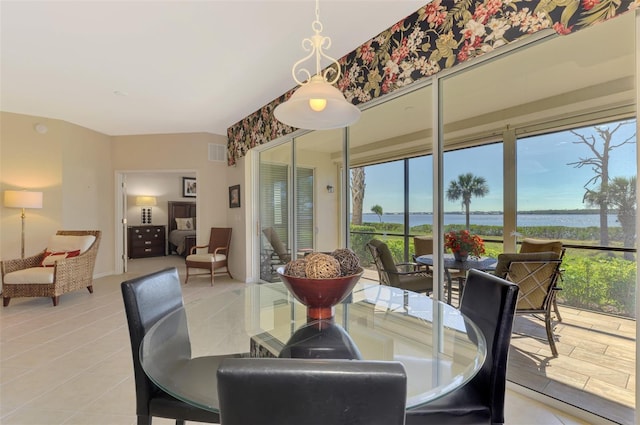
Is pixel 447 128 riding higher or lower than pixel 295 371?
higher

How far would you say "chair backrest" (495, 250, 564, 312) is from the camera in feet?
7.43

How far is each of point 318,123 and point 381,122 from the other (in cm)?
178

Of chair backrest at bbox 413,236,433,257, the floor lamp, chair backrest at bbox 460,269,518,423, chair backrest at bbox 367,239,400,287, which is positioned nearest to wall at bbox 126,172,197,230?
the floor lamp

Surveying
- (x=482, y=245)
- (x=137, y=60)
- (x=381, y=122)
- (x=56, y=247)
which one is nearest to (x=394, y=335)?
(x=482, y=245)

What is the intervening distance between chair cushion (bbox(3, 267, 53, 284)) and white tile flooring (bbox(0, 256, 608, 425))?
333 mm

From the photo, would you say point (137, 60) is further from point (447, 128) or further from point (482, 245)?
point (482, 245)

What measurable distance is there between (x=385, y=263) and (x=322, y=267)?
192 centimetres

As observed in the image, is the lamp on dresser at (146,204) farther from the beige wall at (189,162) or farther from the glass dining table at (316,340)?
→ the glass dining table at (316,340)

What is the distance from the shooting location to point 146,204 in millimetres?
8453

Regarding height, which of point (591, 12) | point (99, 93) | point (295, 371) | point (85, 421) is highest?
point (99, 93)

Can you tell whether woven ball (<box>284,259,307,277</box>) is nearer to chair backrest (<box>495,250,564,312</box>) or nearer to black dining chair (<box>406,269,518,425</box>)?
black dining chair (<box>406,269,518,425</box>)

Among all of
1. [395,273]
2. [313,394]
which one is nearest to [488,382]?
[313,394]

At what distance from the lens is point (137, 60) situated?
2986mm

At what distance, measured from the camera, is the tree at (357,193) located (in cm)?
345
